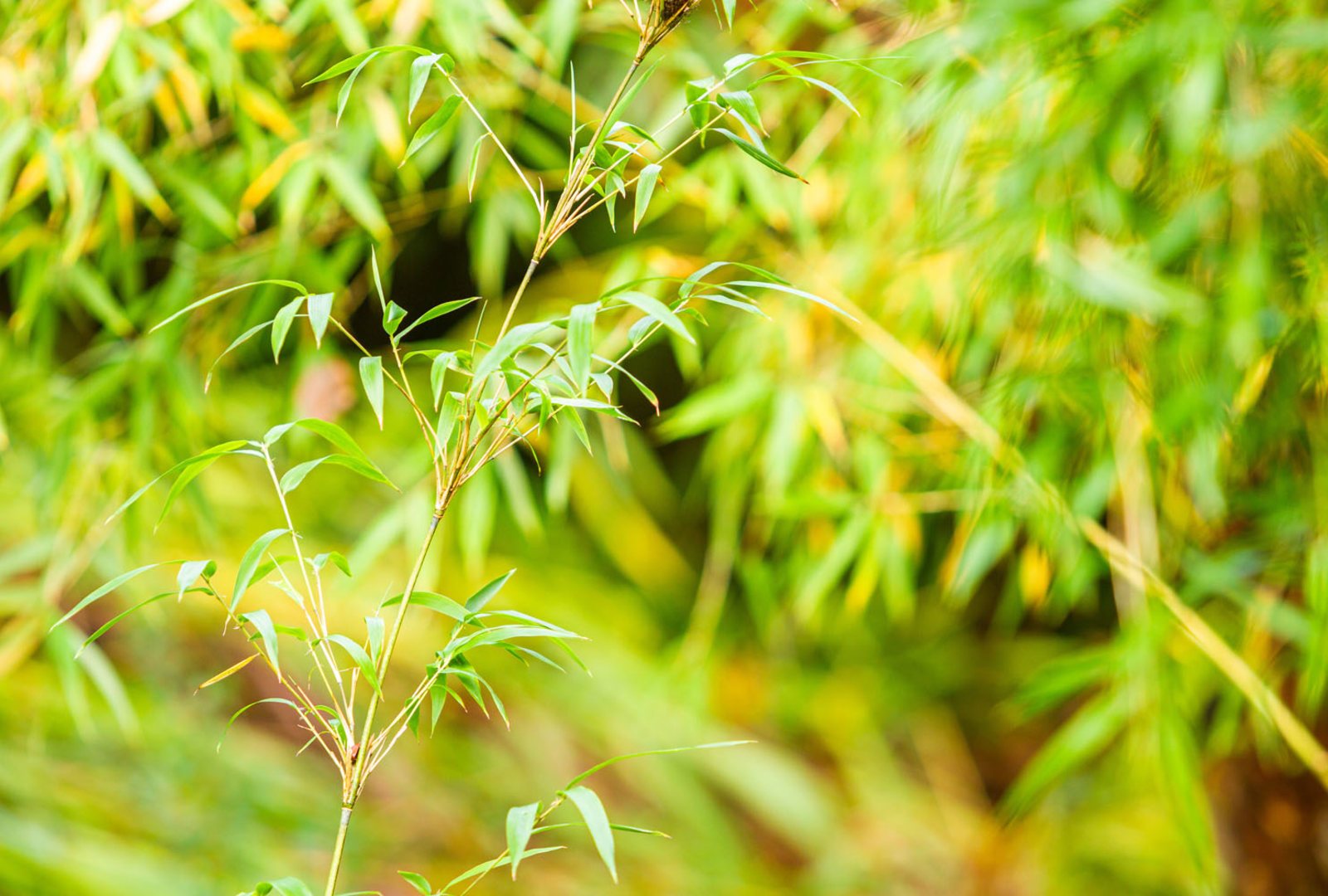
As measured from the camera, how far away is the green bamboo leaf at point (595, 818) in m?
0.26

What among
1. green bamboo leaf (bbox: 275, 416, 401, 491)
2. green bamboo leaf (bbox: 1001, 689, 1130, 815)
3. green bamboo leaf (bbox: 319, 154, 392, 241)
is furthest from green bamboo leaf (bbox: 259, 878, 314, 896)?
green bamboo leaf (bbox: 1001, 689, 1130, 815)

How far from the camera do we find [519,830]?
27cm

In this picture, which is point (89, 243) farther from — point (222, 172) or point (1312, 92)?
point (1312, 92)

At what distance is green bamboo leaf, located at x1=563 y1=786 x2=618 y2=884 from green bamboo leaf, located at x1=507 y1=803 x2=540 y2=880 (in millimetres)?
13

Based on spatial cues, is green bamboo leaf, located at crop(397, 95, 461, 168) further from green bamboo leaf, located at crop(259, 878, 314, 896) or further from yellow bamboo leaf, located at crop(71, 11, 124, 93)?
yellow bamboo leaf, located at crop(71, 11, 124, 93)

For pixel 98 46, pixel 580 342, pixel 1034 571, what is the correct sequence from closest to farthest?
1. pixel 580 342
2. pixel 98 46
3. pixel 1034 571

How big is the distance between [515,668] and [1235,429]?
1.02 m

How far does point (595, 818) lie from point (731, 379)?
0.79 metres

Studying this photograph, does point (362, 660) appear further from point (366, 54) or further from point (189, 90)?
point (189, 90)

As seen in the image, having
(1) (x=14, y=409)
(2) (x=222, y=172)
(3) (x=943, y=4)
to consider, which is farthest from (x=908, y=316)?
(1) (x=14, y=409)

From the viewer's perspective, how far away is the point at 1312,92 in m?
0.68

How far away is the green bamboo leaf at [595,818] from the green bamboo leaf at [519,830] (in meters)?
0.01

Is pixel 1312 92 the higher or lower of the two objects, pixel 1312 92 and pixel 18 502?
the higher

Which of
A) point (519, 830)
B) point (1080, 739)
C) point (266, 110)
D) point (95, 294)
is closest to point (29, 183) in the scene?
point (95, 294)
